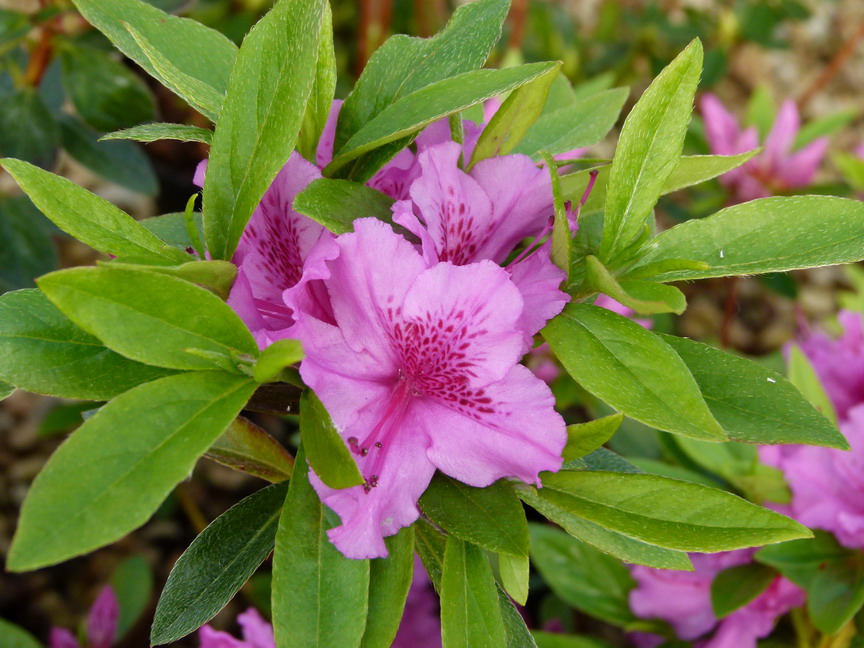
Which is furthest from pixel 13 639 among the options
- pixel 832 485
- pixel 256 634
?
pixel 832 485

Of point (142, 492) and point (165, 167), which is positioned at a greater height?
point (142, 492)

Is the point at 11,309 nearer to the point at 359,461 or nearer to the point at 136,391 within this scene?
the point at 136,391

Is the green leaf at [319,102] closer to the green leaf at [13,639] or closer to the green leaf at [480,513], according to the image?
the green leaf at [480,513]

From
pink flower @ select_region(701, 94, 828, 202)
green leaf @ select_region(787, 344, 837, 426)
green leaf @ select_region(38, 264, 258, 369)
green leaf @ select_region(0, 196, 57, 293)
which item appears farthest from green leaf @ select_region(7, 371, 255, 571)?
pink flower @ select_region(701, 94, 828, 202)

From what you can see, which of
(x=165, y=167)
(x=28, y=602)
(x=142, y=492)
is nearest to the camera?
(x=142, y=492)

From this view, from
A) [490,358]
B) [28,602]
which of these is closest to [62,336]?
[490,358]

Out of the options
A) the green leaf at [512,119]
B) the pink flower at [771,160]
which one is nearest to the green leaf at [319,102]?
the green leaf at [512,119]

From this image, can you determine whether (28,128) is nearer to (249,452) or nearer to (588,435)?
(249,452)
